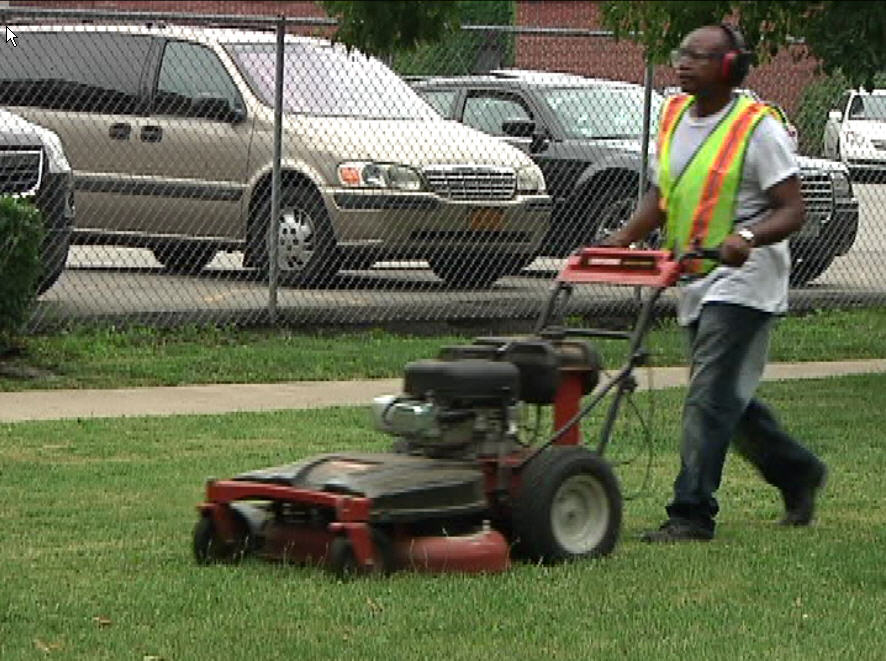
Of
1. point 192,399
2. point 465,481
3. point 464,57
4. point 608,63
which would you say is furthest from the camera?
point 608,63

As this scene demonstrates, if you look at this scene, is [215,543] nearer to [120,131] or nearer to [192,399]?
[192,399]

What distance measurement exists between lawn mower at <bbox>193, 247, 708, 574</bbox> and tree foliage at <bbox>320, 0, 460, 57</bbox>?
74.8 inches

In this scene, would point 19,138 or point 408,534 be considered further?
point 19,138

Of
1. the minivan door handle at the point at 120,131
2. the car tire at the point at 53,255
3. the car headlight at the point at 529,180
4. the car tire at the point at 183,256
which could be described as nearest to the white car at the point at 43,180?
the car tire at the point at 53,255

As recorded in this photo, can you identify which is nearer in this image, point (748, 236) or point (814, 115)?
point (748, 236)

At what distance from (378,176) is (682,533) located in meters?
7.57

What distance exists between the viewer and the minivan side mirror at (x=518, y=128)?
1858cm

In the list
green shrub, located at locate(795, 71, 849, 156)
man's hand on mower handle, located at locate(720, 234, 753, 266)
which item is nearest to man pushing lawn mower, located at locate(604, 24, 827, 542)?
man's hand on mower handle, located at locate(720, 234, 753, 266)

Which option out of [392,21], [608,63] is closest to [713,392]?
[392,21]

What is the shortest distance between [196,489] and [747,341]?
8.27 ft

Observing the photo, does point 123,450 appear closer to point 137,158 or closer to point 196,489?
point 196,489

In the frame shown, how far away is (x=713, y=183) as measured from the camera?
870 centimetres

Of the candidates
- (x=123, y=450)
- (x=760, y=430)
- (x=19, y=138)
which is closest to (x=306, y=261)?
(x=19, y=138)

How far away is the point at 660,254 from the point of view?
8.41 m
